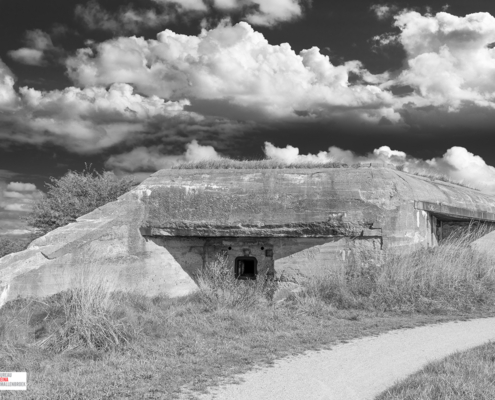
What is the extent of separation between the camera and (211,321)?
24.1 ft

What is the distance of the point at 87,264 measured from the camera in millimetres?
9367

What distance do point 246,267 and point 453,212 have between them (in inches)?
200

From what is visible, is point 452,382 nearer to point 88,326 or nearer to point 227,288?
point 88,326

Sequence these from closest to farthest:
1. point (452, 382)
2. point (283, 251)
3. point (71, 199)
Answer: point (452, 382), point (283, 251), point (71, 199)

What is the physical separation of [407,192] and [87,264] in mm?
6651

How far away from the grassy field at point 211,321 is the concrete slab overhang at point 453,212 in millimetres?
797

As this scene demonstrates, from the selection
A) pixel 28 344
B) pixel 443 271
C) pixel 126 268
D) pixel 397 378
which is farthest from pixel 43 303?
pixel 443 271

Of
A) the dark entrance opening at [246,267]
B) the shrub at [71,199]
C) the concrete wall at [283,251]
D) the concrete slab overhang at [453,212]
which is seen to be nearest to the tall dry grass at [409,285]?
the concrete wall at [283,251]

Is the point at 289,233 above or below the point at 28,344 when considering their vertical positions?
above

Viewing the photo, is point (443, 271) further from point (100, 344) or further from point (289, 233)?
point (100, 344)

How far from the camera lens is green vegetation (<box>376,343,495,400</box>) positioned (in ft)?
13.9

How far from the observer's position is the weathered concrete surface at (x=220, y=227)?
30.6ft

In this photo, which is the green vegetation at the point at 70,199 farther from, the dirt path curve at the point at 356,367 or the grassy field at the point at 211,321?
the dirt path curve at the point at 356,367

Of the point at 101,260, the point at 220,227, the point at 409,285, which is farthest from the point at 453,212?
the point at 101,260
